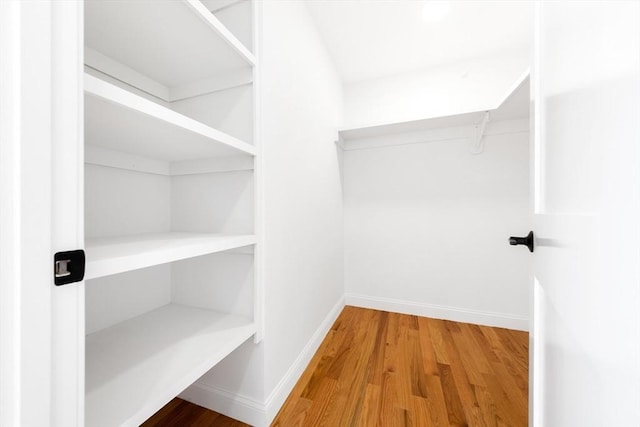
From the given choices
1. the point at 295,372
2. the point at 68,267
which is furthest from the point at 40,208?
the point at 295,372

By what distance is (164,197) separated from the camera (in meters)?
1.10

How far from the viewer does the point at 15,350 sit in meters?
0.33

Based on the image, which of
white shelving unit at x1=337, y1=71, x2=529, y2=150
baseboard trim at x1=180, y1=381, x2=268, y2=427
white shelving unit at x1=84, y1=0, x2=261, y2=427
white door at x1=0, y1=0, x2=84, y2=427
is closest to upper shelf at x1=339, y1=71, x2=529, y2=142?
white shelving unit at x1=337, y1=71, x2=529, y2=150

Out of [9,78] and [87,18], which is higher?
[87,18]

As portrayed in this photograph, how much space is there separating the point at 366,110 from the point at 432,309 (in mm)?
1901

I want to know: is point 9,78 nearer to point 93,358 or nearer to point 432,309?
point 93,358

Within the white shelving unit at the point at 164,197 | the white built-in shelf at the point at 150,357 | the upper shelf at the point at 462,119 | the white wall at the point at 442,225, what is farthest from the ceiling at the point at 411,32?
the white built-in shelf at the point at 150,357

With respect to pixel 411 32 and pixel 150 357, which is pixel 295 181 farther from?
pixel 411 32

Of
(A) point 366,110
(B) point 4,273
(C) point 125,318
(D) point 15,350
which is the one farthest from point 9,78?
(A) point 366,110

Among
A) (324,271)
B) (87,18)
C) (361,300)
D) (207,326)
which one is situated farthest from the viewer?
(361,300)

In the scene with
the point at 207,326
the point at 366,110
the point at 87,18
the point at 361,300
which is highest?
the point at 366,110

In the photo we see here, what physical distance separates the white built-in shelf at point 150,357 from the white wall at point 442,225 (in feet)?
5.01

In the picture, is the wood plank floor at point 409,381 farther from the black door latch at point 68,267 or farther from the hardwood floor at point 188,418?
the black door latch at point 68,267

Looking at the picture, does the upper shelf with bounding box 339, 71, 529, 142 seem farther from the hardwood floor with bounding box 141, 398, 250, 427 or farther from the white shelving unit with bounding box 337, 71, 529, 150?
the hardwood floor with bounding box 141, 398, 250, 427
